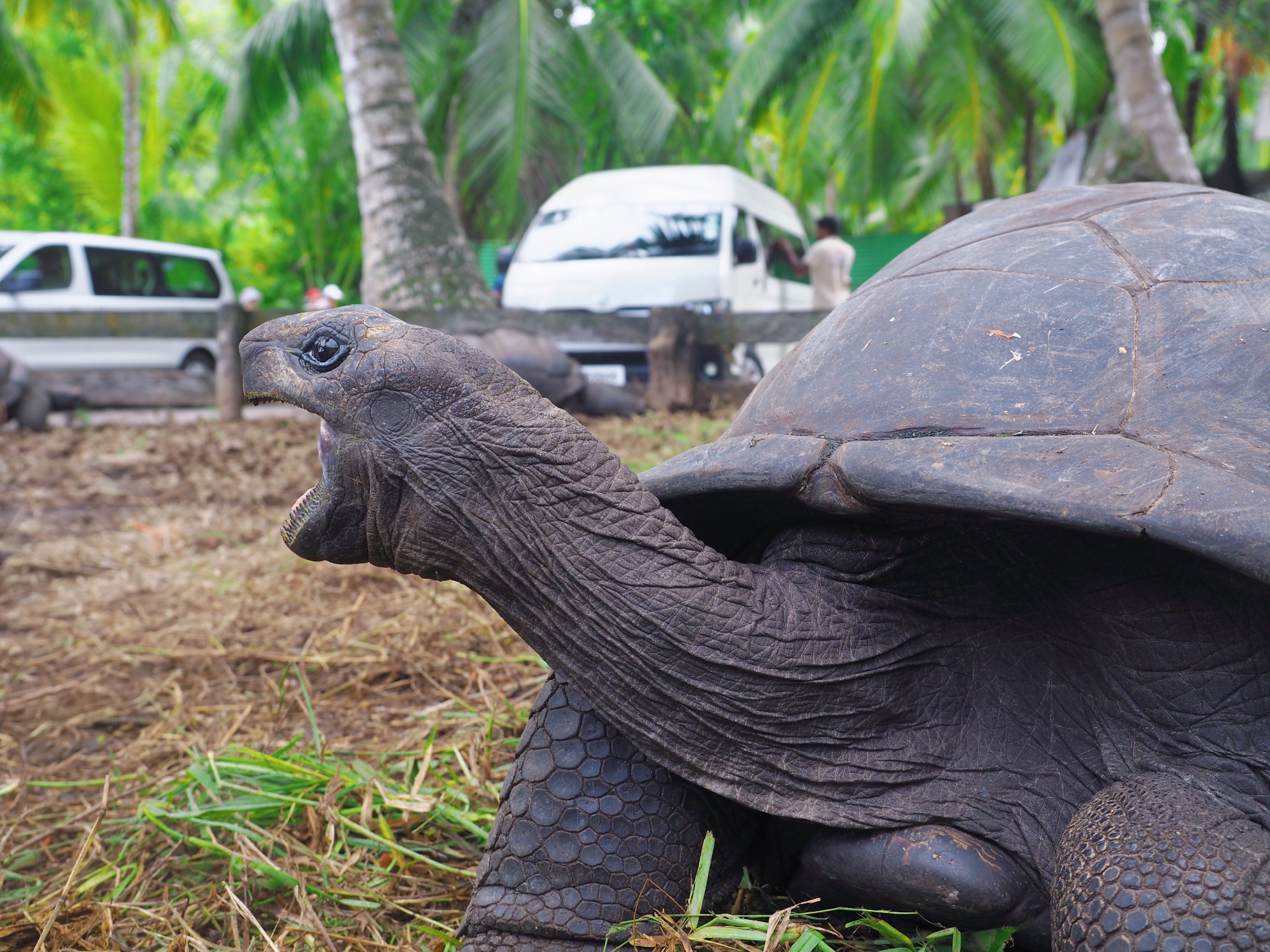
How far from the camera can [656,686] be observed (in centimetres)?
131

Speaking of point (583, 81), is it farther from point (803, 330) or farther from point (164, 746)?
point (164, 746)

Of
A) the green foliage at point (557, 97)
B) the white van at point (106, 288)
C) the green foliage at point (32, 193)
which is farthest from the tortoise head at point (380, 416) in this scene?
the green foliage at point (32, 193)

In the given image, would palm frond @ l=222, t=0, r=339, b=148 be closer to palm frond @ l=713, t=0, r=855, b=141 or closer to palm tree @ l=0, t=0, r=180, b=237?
palm tree @ l=0, t=0, r=180, b=237

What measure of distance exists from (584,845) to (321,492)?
0.57m

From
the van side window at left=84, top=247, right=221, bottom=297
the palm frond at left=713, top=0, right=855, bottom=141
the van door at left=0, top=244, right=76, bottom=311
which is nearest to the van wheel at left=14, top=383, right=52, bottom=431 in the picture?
the van door at left=0, top=244, right=76, bottom=311

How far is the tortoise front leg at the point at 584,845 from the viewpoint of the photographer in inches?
53.9

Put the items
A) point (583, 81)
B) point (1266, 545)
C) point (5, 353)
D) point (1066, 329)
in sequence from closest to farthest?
point (1266, 545), point (1066, 329), point (5, 353), point (583, 81)

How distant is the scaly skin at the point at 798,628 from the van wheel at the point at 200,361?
11183 mm

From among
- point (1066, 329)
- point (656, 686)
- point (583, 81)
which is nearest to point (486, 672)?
point (656, 686)

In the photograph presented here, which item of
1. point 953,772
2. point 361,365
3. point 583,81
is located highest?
point 583,81

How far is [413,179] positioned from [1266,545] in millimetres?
6663

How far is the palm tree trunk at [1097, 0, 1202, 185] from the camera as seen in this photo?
19.6ft

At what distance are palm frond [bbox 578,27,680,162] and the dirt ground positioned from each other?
11498mm

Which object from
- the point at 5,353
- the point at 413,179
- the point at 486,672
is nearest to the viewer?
the point at 486,672
